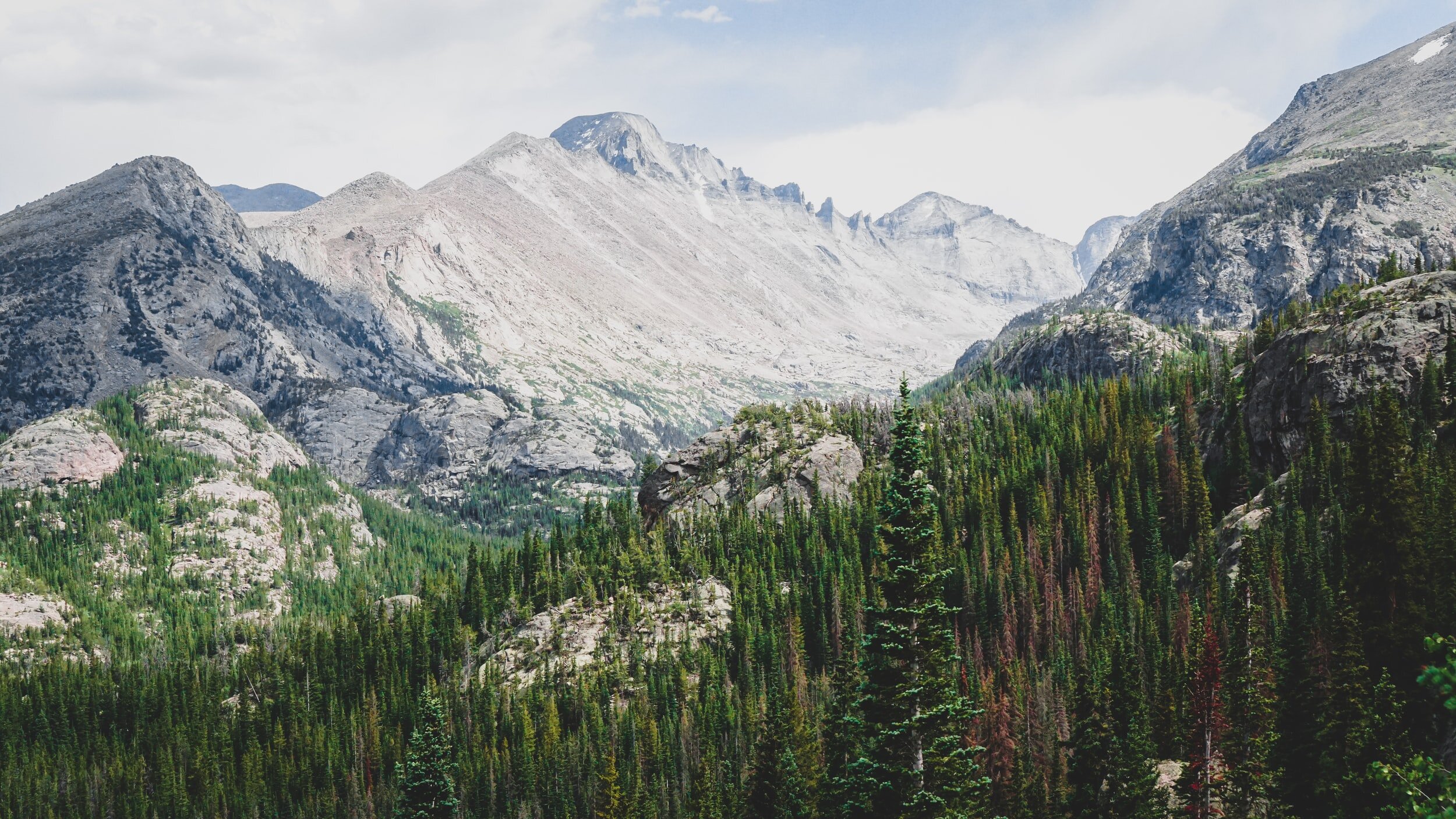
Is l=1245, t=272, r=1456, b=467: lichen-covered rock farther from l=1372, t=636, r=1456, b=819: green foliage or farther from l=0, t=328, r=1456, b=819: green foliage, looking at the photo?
l=1372, t=636, r=1456, b=819: green foliage

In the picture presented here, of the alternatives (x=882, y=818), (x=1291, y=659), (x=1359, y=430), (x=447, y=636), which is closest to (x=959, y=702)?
(x=882, y=818)

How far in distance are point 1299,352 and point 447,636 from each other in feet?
491

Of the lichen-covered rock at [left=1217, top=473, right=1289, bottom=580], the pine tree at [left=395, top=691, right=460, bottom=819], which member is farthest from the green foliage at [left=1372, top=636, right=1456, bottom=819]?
the lichen-covered rock at [left=1217, top=473, right=1289, bottom=580]

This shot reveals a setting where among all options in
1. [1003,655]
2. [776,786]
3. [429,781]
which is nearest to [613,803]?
[429,781]

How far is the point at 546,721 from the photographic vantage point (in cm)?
14600

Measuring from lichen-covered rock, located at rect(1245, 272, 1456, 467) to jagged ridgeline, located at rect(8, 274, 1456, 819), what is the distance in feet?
1.82

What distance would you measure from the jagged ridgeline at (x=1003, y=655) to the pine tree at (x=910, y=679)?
1565mm

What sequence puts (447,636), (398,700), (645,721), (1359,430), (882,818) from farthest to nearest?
(447,636)
(398,700)
(645,721)
(1359,430)
(882,818)

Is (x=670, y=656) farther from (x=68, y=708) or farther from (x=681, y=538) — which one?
(x=68, y=708)

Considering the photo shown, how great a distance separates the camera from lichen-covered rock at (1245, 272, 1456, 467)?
137375 millimetres

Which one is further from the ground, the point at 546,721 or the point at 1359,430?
A: the point at 1359,430

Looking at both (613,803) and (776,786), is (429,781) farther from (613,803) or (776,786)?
(613,803)

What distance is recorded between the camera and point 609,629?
560 feet

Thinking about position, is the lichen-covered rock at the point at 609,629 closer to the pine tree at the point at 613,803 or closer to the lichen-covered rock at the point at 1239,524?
the pine tree at the point at 613,803
